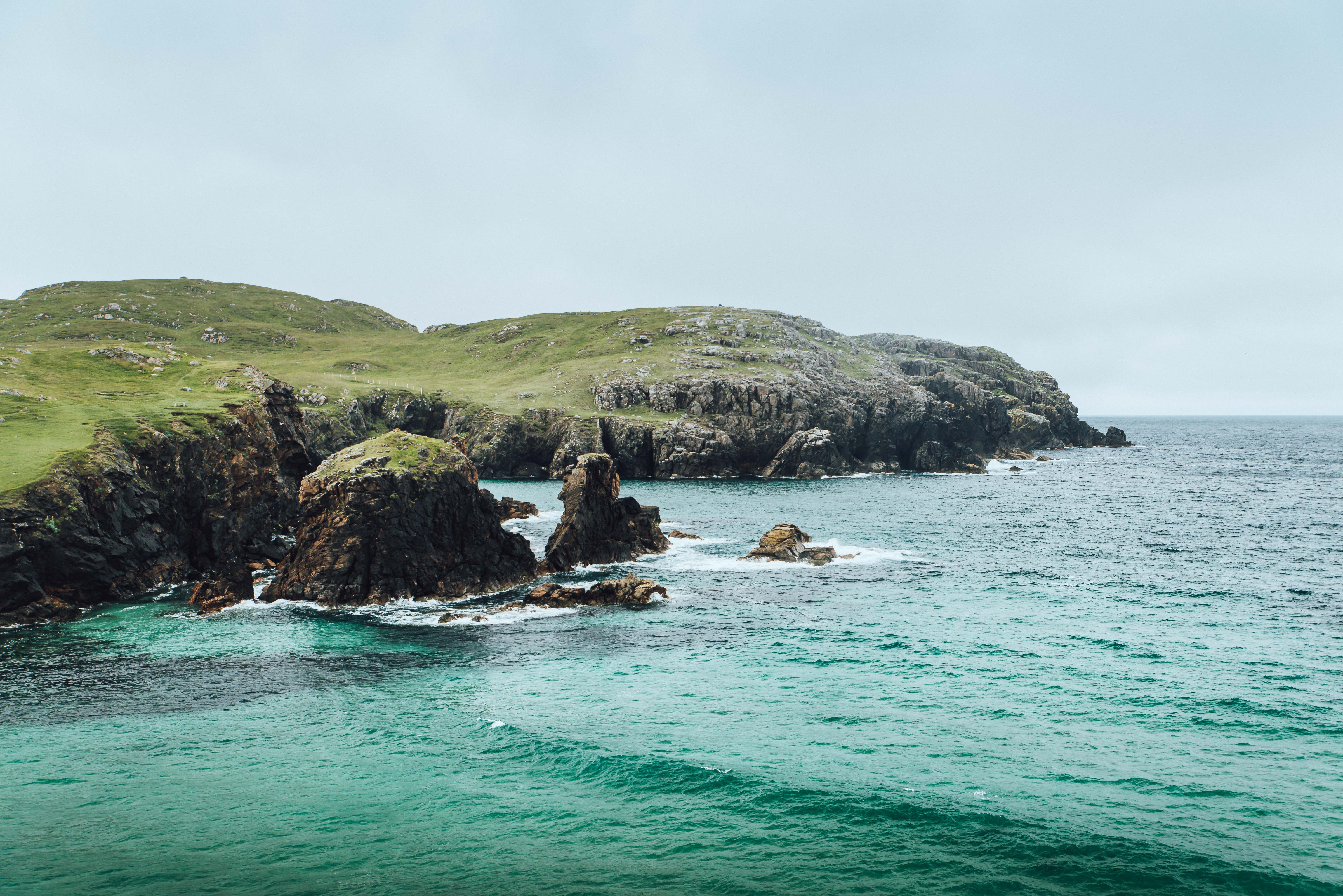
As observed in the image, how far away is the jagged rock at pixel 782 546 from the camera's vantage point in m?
53.0

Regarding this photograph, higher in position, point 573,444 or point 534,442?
point 534,442

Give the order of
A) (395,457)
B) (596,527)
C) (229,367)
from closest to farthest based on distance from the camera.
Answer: (395,457)
(596,527)
(229,367)

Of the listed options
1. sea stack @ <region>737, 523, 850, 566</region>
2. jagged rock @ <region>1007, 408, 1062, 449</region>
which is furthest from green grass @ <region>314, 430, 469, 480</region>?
jagged rock @ <region>1007, 408, 1062, 449</region>

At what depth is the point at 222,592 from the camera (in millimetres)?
38625

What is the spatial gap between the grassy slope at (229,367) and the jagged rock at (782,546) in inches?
1660

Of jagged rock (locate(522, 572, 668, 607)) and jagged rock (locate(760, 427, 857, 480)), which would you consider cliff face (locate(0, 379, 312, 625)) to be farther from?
jagged rock (locate(760, 427, 857, 480))

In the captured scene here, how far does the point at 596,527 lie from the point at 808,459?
73.2m

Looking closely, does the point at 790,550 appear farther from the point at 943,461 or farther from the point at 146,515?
the point at 943,461

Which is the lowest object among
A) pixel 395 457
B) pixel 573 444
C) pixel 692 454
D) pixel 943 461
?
pixel 943 461

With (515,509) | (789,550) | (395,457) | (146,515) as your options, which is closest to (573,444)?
(515,509)

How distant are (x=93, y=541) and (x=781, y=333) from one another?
155 metres

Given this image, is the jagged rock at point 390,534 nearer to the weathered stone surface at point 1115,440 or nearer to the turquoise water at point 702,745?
the turquoise water at point 702,745

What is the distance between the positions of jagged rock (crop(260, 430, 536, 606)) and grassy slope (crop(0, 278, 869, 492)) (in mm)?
13445

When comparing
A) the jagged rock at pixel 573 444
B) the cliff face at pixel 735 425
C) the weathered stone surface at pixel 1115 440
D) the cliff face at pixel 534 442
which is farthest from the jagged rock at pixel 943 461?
the weathered stone surface at pixel 1115 440
